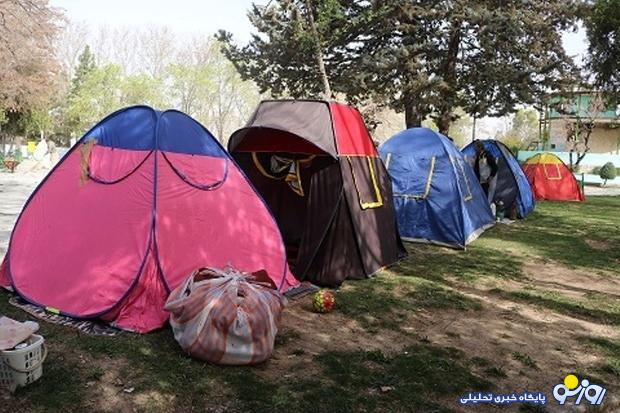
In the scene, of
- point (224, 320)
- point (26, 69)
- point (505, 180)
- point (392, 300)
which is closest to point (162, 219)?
point (224, 320)

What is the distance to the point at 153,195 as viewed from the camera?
4.25 metres

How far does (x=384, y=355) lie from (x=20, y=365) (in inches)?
95.8

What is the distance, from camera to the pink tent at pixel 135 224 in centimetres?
403

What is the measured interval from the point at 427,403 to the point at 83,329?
8.59 ft

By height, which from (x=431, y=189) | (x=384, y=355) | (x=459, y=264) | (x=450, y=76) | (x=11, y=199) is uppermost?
(x=450, y=76)

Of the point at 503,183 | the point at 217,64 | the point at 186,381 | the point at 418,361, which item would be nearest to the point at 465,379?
the point at 418,361

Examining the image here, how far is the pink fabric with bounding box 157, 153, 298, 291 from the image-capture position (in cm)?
422

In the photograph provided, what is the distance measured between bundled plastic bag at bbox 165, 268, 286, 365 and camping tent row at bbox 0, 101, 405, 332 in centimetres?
53

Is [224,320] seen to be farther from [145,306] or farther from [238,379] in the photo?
[145,306]

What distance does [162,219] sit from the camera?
4.20 metres

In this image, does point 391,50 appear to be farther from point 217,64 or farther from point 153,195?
point 217,64

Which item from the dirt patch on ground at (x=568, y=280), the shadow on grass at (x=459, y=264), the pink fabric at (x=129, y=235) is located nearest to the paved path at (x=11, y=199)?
the pink fabric at (x=129, y=235)

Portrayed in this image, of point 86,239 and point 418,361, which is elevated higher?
point 86,239

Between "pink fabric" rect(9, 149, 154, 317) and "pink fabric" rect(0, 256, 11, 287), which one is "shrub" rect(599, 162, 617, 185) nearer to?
"pink fabric" rect(9, 149, 154, 317)
